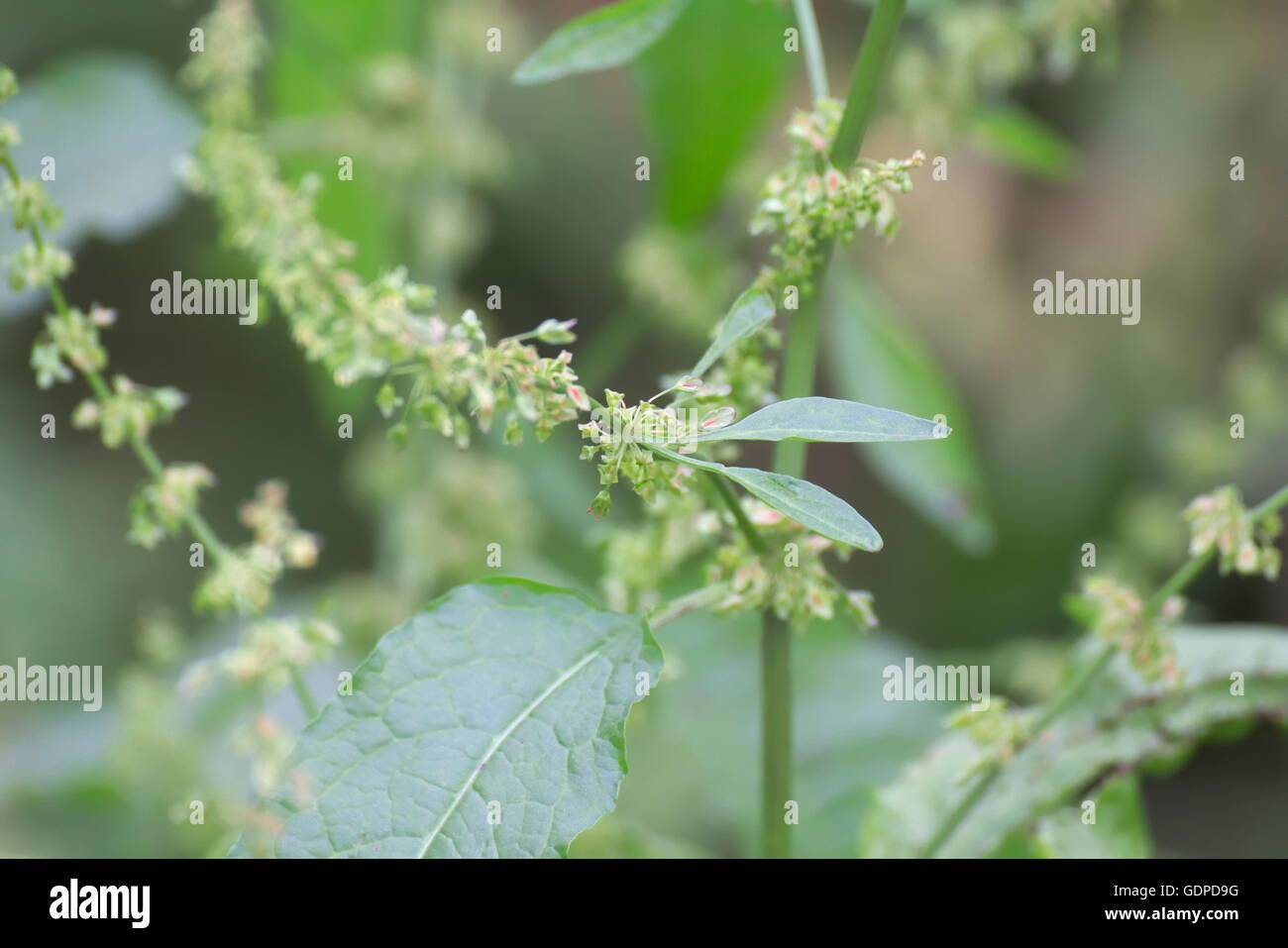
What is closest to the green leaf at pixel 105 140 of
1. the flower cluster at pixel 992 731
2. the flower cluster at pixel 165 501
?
the flower cluster at pixel 165 501

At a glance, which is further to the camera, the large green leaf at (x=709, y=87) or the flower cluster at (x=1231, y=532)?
the large green leaf at (x=709, y=87)

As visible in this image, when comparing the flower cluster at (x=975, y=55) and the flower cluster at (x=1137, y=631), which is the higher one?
the flower cluster at (x=975, y=55)

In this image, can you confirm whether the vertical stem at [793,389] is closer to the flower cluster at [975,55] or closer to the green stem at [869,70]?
the green stem at [869,70]

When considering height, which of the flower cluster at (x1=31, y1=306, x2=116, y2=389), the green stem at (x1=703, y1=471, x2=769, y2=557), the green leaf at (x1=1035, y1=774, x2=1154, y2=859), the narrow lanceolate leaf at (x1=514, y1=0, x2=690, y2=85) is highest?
the narrow lanceolate leaf at (x1=514, y1=0, x2=690, y2=85)

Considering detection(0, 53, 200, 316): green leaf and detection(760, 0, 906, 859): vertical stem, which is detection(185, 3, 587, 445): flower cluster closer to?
detection(760, 0, 906, 859): vertical stem

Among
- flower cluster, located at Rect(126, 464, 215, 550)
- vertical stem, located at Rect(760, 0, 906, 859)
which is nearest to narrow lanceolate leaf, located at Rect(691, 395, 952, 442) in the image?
vertical stem, located at Rect(760, 0, 906, 859)

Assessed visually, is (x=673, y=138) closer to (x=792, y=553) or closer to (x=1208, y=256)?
(x=792, y=553)
